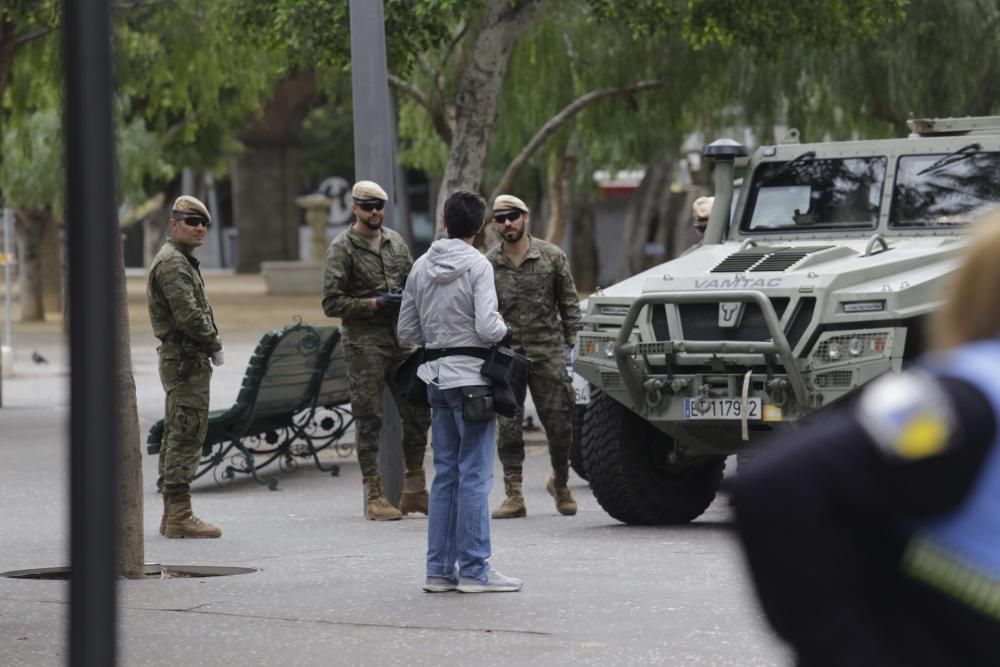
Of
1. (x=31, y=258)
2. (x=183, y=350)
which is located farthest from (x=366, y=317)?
(x=31, y=258)

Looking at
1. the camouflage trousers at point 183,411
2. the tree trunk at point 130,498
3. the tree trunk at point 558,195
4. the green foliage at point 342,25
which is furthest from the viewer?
the tree trunk at point 558,195

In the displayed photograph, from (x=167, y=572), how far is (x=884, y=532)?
23.0 ft

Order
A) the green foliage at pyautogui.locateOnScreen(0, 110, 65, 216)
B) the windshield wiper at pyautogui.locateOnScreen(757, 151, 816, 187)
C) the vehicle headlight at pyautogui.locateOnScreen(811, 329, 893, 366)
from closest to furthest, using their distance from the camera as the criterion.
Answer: the vehicle headlight at pyautogui.locateOnScreen(811, 329, 893, 366)
the windshield wiper at pyautogui.locateOnScreen(757, 151, 816, 187)
the green foliage at pyautogui.locateOnScreen(0, 110, 65, 216)

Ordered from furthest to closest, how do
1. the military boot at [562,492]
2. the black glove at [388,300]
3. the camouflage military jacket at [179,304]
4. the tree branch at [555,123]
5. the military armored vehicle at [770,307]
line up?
the tree branch at [555,123]
the military boot at [562,492]
the black glove at [388,300]
the camouflage military jacket at [179,304]
the military armored vehicle at [770,307]

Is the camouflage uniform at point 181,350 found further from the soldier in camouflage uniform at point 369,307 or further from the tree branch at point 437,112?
the tree branch at point 437,112

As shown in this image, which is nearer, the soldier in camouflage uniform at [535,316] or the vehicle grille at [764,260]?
the vehicle grille at [764,260]

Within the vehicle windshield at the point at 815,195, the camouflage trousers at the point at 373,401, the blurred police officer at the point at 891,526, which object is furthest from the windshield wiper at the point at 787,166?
the blurred police officer at the point at 891,526

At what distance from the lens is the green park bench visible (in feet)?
43.0

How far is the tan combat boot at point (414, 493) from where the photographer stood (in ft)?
37.6

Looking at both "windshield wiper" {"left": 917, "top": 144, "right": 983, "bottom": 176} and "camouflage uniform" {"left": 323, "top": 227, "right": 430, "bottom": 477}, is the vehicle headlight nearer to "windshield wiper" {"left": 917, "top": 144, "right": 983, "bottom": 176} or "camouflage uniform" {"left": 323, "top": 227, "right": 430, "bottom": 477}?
"windshield wiper" {"left": 917, "top": 144, "right": 983, "bottom": 176}

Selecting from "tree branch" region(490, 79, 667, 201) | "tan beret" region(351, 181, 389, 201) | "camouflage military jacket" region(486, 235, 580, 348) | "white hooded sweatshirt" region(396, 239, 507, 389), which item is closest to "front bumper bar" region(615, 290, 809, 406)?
"camouflage military jacket" region(486, 235, 580, 348)

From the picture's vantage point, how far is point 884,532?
258 cm

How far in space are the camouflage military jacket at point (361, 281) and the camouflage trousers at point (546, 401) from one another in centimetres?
Result: 78

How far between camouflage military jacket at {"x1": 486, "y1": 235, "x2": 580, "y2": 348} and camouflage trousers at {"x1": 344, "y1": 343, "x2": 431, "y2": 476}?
2.01 ft
